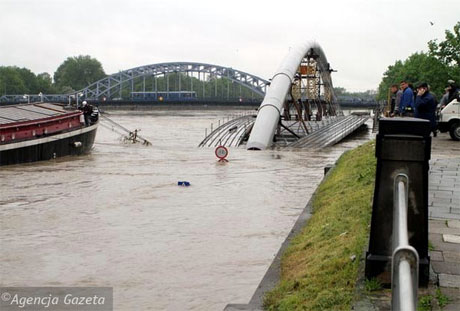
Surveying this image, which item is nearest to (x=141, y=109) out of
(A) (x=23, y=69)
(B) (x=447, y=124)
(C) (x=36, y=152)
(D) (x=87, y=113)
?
(A) (x=23, y=69)

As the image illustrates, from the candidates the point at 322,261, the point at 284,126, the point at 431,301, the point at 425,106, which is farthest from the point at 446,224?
the point at 284,126

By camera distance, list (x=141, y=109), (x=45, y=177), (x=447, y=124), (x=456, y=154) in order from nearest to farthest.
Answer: (x=456, y=154), (x=447, y=124), (x=45, y=177), (x=141, y=109)

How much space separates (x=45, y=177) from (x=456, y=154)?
14.1 m

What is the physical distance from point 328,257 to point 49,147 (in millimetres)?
24394

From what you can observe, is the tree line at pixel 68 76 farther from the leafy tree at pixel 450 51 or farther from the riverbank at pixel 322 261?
the riverbank at pixel 322 261

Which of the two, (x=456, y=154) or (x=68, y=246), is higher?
(x=456, y=154)

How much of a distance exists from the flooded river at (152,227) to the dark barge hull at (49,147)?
0.71 m

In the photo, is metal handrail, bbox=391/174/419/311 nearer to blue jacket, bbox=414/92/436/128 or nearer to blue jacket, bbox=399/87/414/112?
blue jacket, bbox=414/92/436/128

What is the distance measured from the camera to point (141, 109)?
127625 millimetres

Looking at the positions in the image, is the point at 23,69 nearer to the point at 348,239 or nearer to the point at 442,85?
the point at 442,85

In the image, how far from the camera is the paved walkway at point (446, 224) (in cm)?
569

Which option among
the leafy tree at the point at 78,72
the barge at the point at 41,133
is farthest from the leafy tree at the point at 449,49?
the leafy tree at the point at 78,72

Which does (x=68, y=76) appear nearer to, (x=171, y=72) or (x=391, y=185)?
(x=171, y=72)

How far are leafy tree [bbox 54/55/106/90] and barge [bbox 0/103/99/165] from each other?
158 metres
